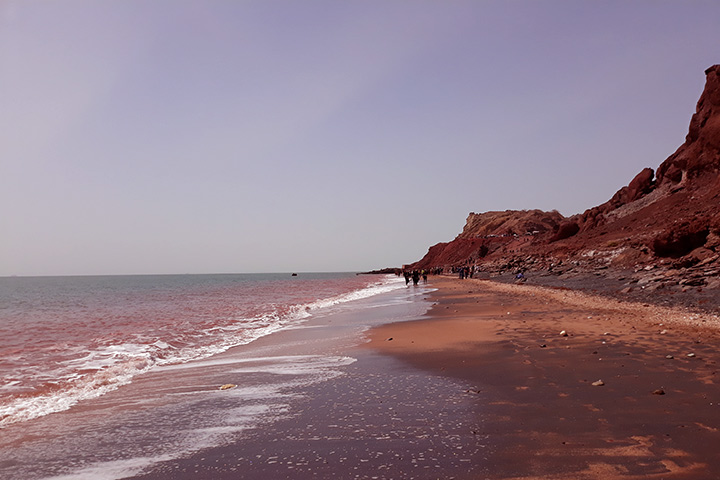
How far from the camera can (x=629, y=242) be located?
1612 inches

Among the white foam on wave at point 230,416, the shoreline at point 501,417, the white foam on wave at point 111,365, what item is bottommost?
the white foam on wave at point 111,365

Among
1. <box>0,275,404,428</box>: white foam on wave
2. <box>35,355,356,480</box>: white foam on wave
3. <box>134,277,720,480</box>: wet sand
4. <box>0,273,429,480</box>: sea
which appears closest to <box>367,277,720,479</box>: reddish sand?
<box>134,277,720,480</box>: wet sand

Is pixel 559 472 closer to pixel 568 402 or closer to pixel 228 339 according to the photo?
pixel 568 402

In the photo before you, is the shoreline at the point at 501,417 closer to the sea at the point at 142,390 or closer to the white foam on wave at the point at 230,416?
the white foam on wave at the point at 230,416

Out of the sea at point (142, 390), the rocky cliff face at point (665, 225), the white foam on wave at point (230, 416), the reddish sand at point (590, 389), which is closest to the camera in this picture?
the reddish sand at point (590, 389)

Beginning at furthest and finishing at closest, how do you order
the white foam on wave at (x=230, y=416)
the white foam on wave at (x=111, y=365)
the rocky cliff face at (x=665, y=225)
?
the rocky cliff face at (x=665, y=225), the white foam on wave at (x=111, y=365), the white foam on wave at (x=230, y=416)

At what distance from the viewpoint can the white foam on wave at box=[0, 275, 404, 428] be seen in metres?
8.28

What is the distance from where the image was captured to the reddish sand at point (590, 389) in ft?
14.5

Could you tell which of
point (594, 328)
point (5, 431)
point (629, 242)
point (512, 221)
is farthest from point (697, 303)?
point (512, 221)

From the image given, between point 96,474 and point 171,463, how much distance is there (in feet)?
2.56

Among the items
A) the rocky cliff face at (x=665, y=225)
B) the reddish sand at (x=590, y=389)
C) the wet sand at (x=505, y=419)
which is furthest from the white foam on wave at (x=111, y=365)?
the rocky cliff face at (x=665, y=225)

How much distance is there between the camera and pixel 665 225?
42.8 metres

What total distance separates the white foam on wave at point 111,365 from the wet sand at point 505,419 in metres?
4.79

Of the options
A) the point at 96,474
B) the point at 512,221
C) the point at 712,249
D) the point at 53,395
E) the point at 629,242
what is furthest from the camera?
the point at 512,221
